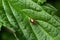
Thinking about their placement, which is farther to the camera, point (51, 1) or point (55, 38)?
point (51, 1)

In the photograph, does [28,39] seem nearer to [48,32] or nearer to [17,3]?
[48,32]

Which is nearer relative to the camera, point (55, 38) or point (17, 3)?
point (55, 38)

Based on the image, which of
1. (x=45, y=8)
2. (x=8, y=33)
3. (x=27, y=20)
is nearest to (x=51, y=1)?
(x=45, y=8)

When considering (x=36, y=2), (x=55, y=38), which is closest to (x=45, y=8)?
(x=36, y=2)

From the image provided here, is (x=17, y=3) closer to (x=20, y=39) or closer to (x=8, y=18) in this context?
(x=8, y=18)

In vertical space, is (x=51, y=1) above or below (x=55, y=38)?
above

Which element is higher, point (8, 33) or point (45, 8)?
point (45, 8)
